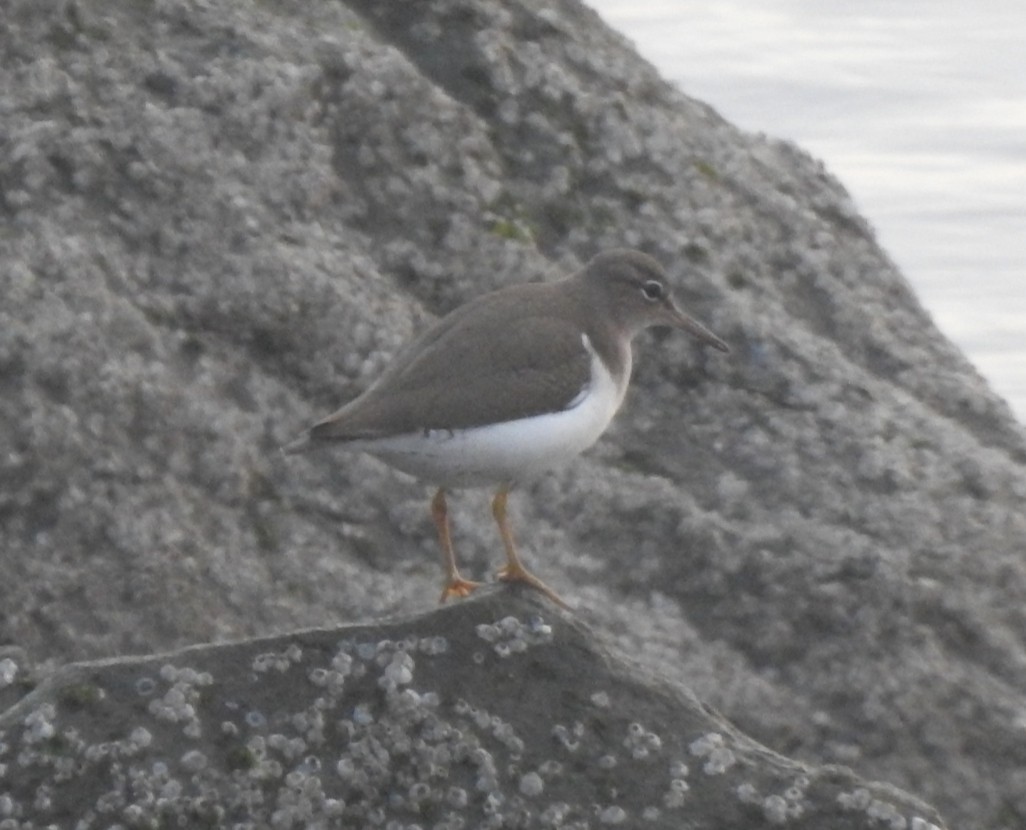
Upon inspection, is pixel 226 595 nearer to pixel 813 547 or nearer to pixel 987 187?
pixel 813 547

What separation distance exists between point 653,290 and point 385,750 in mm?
2819

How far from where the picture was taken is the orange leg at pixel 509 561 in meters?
6.50

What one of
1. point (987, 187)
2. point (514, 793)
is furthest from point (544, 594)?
point (987, 187)

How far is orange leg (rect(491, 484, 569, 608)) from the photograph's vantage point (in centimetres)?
650

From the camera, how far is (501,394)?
23.4 feet

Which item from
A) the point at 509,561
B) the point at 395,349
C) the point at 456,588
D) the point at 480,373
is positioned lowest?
the point at 456,588

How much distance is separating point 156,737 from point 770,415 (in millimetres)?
3093

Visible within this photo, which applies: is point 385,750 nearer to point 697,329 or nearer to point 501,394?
point 501,394

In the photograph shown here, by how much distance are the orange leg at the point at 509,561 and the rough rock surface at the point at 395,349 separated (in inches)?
10.1

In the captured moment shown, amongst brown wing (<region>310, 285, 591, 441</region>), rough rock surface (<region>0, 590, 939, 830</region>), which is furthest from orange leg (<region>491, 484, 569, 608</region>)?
rough rock surface (<region>0, 590, 939, 830</region>)

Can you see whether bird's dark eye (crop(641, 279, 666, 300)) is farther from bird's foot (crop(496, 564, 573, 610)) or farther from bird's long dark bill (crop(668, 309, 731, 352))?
bird's foot (crop(496, 564, 573, 610))

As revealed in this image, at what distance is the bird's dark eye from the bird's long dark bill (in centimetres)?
8

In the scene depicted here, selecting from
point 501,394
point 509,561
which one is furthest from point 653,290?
point 509,561

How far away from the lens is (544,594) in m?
6.16
